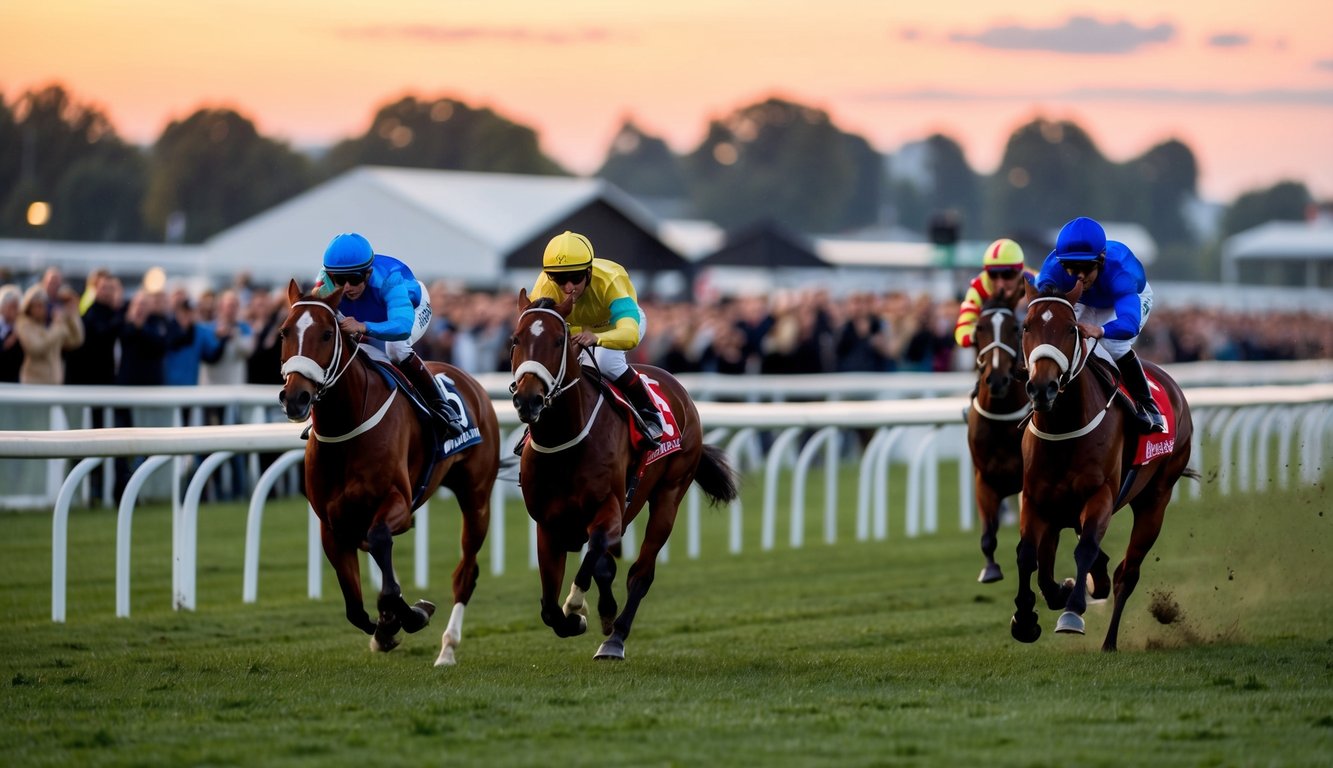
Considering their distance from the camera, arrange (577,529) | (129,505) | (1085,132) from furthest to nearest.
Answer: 1. (1085,132)
2. (129,505)
3. (577,529)

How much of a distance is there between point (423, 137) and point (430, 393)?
79535 mm

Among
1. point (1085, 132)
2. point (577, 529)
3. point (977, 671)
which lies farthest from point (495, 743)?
point (1085, 132)

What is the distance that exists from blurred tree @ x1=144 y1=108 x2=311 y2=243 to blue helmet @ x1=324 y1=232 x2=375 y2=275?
153 feet

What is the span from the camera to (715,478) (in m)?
8.27

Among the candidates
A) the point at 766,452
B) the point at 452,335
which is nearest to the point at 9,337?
the point at 452,335

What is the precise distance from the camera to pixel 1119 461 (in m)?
7.25

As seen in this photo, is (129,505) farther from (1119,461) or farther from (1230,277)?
(1230,277)

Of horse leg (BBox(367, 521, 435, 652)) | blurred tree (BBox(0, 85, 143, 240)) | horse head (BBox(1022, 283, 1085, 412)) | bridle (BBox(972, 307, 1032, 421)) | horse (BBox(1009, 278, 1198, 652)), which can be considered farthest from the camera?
blurred tree (BBox(0, 85, 143, 240))

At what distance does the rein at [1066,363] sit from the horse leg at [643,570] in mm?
1508

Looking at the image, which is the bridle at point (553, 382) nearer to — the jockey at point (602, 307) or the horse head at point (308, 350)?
the jockey at point (602, 307)

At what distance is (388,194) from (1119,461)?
20.2 m

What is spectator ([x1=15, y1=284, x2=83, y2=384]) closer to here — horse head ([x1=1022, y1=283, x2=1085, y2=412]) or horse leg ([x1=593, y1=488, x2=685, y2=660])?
horse leg ([x1=593, y1=488, x2=685, y2=660])

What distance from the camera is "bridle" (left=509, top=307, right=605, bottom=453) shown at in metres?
6.54

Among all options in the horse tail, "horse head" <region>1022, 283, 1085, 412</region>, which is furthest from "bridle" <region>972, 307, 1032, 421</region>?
the horse tail
